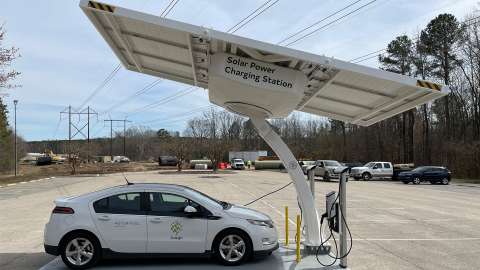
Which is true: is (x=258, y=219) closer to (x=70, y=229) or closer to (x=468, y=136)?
(x=70, y=229)

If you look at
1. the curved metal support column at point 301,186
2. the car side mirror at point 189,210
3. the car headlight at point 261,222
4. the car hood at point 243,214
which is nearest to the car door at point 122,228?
the car side mirror at point 189,210

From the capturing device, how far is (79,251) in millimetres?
8172

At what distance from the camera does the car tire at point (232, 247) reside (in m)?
8.30


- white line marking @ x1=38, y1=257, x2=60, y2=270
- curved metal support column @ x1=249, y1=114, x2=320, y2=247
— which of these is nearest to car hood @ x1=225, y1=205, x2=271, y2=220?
curved metal support column @ x1=249, y1=114, x2=320, y2=247

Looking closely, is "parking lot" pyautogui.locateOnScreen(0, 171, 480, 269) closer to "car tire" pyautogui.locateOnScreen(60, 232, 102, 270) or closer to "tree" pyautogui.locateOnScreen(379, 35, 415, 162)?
"car tire" pyautogui.locateOnScreen(60, 232, 102, 270)

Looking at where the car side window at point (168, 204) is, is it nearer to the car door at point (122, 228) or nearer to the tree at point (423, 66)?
the car door at point (122, 228)

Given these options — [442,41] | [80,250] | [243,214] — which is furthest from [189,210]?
[442,41]

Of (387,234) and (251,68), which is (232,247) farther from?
(387,234)

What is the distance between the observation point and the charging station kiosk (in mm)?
7590

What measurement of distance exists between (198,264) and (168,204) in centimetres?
119

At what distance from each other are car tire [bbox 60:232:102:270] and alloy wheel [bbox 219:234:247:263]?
7.02ft

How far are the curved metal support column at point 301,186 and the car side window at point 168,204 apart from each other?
2.01m

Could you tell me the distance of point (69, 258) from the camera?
8117 millimetres

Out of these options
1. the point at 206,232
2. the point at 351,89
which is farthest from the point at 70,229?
the point at 351,89
